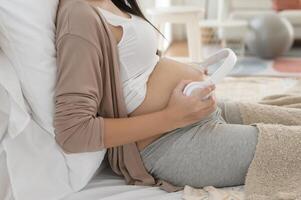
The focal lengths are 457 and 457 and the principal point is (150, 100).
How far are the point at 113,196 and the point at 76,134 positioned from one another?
0.55ft

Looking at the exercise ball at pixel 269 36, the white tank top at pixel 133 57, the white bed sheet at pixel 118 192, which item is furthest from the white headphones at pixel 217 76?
the exercise ball at pixel 269 36

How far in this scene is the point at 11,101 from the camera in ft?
2.99

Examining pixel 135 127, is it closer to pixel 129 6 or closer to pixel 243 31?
pixel 129 6

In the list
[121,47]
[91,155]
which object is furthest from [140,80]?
[91,155]

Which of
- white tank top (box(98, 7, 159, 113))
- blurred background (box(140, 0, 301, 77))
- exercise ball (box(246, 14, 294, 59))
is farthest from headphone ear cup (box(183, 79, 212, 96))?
exercise ball (box(246, 14, 294, 59))

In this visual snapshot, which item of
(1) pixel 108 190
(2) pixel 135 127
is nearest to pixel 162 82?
(2) pixel 135 127

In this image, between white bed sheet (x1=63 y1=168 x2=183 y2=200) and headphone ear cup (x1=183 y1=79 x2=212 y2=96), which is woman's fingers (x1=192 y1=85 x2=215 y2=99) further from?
white bed sheet (x1=63 y1=168 x2=183 y2=200)

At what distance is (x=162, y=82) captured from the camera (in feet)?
3.46

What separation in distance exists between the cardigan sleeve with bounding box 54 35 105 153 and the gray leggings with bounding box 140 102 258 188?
0.54 ft

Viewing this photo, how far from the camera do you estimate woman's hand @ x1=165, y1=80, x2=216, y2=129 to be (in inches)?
37.4

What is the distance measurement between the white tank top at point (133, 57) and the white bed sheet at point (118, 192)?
17 cm

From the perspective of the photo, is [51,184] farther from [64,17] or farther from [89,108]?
[64,17]

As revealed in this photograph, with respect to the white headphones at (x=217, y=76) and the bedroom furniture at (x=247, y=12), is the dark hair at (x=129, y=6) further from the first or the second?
the bedroom furniture at (x=247, y=12)

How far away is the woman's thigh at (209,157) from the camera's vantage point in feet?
3.17
